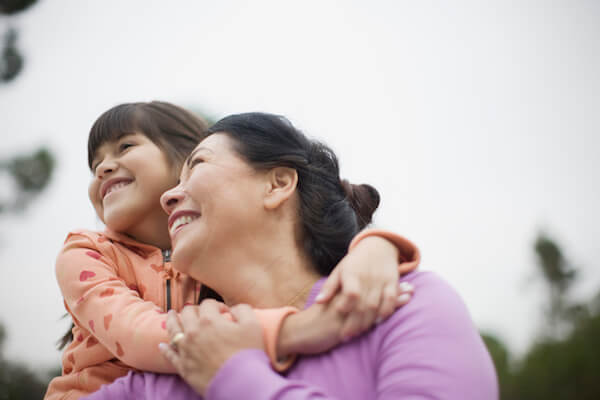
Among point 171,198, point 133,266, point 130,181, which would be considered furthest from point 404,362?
point 130,181

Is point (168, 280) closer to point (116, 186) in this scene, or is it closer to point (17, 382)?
point (116, 186)

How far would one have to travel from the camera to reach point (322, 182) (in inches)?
94.4

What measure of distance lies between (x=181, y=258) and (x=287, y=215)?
506 mm

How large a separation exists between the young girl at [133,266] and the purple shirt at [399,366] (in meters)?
0.09

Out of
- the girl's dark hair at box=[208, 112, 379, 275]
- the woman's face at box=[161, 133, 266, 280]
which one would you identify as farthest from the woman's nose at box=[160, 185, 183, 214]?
the girl's dark hair at box=[208, 112, 379, 275]

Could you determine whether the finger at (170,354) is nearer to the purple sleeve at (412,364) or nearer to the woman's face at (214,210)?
the purple sleeve at (412,364)

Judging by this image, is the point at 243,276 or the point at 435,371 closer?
the point at 435,371

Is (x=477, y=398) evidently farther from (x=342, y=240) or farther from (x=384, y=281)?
A: (x=342, y=240)

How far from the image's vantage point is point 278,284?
6.84 ft

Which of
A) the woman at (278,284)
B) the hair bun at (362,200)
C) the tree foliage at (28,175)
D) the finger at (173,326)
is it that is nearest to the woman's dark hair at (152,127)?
the woman at (278,284)

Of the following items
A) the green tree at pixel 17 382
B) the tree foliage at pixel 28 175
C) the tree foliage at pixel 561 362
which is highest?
the tree foliage at pixel 28 175

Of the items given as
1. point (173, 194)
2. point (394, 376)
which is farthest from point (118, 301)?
point (394, 376)

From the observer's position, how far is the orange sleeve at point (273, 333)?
1.59m

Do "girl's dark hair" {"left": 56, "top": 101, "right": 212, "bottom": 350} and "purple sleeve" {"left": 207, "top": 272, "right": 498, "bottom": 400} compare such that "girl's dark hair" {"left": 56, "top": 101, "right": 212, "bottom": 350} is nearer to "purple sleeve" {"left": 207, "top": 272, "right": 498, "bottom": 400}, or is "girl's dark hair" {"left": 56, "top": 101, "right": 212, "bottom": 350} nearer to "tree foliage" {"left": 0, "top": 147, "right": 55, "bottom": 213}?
"purple sleeve" {"left": 207, "top": 272, "right": 498, "bottom": 400}
